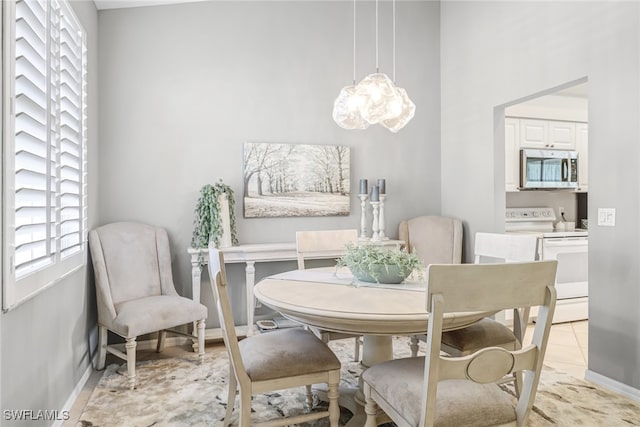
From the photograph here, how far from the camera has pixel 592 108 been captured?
282 cm

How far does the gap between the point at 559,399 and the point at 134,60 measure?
156 inches

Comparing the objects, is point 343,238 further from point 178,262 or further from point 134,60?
point 134,60

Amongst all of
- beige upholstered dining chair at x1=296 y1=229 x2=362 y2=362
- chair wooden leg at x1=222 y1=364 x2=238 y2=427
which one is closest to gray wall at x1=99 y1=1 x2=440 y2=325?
beige upholstered dining chair at x1=296 y1=229 x2=362 y2=362

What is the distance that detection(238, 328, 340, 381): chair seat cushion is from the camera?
1.86 meters

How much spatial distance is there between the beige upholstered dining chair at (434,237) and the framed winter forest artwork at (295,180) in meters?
0.69

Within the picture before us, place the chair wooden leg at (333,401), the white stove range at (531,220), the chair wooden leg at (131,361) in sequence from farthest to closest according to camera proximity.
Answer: the white stove range at (531,220)
the chair wooden leg at (131,361)
the chair wooden leg at (333,401)

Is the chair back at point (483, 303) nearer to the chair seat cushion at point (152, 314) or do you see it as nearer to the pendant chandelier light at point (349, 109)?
the pendant chandelier light at point (349, 109)

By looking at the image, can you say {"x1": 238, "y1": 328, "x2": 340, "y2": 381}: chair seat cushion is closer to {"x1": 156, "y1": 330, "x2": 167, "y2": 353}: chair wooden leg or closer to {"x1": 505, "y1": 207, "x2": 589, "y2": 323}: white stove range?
{"x1": 156, "y1": 330, "x2": 167, "y2": 353}: chair wooden leg

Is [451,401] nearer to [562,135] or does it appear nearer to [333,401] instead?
[333,401]

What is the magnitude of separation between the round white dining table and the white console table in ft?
3.30

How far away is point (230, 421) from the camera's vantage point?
2.19 meters

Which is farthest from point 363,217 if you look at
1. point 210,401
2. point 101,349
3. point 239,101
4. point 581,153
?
point 581,153

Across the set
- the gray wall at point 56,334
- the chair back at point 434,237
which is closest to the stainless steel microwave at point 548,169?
the chair back at point 434,237

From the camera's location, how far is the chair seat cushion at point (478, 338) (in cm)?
223
